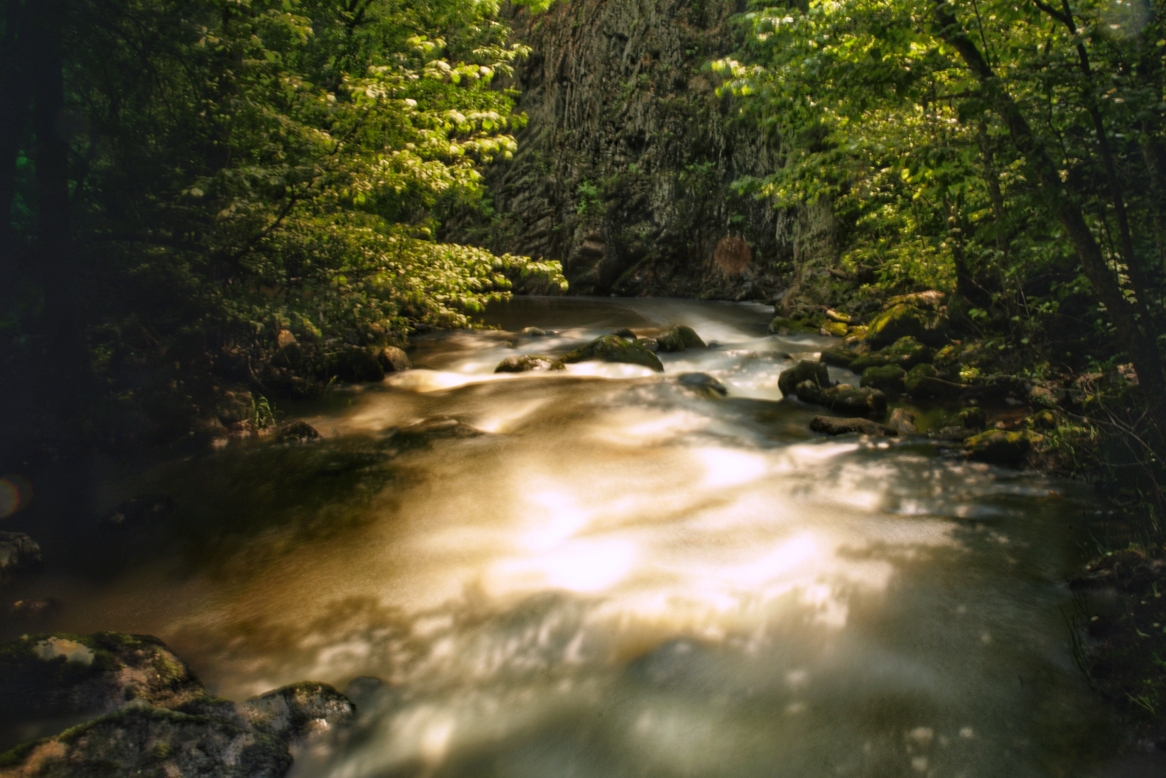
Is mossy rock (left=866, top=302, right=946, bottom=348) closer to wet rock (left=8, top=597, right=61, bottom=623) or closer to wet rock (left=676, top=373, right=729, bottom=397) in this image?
wet rock (left=676, top=373, right=729, bottom=397)

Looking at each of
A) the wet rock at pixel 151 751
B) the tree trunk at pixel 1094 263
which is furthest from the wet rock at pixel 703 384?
the wet rock at pixel 151 751

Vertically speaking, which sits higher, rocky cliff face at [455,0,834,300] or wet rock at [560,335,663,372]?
rocky cliff face at [455,0,834,300]

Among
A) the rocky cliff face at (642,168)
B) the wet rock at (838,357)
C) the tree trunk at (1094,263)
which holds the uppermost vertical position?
the rocky cliff face at (642,168)

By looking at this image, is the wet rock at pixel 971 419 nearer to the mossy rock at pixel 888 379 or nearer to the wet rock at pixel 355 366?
the mossy rock at pixel 888 379

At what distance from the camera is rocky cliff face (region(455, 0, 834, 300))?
1053 inches

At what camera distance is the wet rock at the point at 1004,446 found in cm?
721

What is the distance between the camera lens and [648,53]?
98.9 ft

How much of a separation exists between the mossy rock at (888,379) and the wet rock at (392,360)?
30.5 feet

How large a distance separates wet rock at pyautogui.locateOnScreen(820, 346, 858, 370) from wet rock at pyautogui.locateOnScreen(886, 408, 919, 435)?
375 cm

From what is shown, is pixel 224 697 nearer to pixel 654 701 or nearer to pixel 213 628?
pixel 213 628

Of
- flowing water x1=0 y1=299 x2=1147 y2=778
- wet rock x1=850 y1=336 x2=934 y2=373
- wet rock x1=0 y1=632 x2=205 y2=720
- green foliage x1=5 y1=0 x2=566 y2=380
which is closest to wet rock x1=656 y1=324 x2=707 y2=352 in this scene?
wet rock x1=850 y1=336 x2=934 y2=373

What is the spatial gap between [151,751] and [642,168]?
29574 mm

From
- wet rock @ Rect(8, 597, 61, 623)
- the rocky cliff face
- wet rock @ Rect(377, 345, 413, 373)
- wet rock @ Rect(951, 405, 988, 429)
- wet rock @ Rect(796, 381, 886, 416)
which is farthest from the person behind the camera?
the rocky cliff face

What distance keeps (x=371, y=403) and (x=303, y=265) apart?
3.17m
